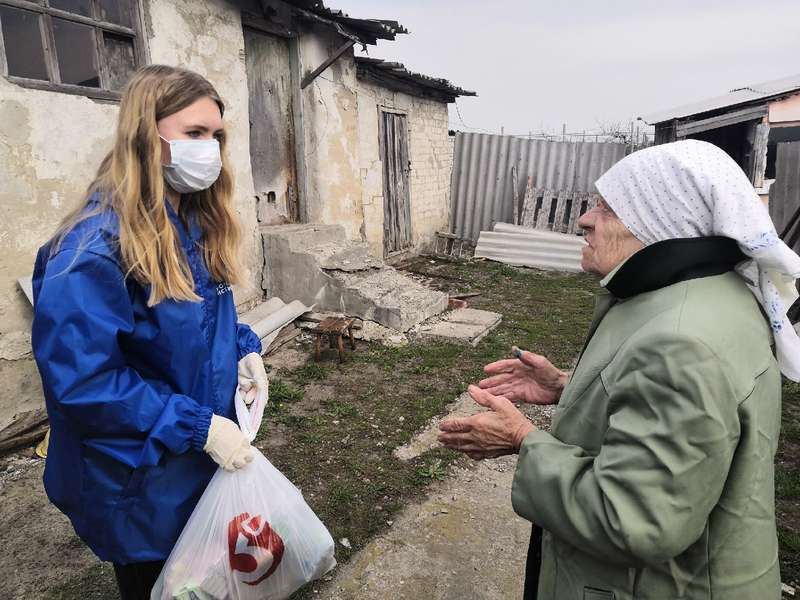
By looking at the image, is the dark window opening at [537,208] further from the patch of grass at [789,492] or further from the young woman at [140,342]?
the young woman at [140,342]

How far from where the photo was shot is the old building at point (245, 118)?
360 cm

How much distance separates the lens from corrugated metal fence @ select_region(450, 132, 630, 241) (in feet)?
35.1

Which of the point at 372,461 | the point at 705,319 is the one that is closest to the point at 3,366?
the point at 372,461

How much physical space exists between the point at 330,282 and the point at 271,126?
2.12m

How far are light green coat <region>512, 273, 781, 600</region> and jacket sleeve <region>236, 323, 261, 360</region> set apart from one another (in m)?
1.17

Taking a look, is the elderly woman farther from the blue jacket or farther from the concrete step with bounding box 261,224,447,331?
the concrete step with bounding box 261,224,447,331

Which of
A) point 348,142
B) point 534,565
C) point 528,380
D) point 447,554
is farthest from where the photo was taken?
point 348,142

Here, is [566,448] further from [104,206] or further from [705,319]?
[104,206]

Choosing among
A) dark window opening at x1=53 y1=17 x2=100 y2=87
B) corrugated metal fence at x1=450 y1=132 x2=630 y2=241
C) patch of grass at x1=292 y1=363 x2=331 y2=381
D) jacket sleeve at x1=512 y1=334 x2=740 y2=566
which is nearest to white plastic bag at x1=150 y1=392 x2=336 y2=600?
jacket sleeve at x1=512 y1=334 x2=740 y2=566

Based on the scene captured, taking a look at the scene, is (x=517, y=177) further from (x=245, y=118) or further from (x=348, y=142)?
(x=245, y=118)

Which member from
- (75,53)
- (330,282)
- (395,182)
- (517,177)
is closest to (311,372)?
(330,282)

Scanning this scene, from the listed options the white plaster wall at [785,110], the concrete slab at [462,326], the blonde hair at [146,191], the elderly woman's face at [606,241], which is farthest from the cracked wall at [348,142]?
the elderly woman's face at [606,241]

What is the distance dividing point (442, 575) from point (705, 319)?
197 centimetres

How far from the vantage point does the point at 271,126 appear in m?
6.43
